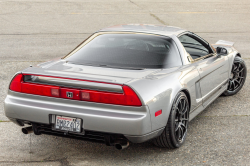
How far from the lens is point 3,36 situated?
1298 centimetres

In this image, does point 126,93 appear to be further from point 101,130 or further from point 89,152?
point 89,152

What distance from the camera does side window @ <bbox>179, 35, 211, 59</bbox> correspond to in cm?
524

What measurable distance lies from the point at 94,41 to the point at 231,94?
2966 mm

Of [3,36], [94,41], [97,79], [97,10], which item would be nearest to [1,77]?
[94,41]

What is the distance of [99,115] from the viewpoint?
12.3 feet

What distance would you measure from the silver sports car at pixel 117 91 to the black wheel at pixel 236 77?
1.67 meters

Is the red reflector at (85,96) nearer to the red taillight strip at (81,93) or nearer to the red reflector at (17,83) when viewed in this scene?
the red taillight strip at (81,93)

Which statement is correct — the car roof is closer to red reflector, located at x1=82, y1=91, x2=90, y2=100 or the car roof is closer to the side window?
the side window

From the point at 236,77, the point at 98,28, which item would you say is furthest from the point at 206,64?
the point at 98,28

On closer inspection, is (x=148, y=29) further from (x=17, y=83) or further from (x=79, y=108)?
(x=17, y=83)

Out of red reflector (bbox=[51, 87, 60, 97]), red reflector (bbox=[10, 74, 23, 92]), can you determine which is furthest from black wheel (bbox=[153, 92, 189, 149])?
red reflector (bbox=[10, 74, 23, 92])

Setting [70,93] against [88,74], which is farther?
[88,74]

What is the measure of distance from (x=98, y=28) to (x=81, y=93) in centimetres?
1151

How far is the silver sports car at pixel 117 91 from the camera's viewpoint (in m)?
3.74
